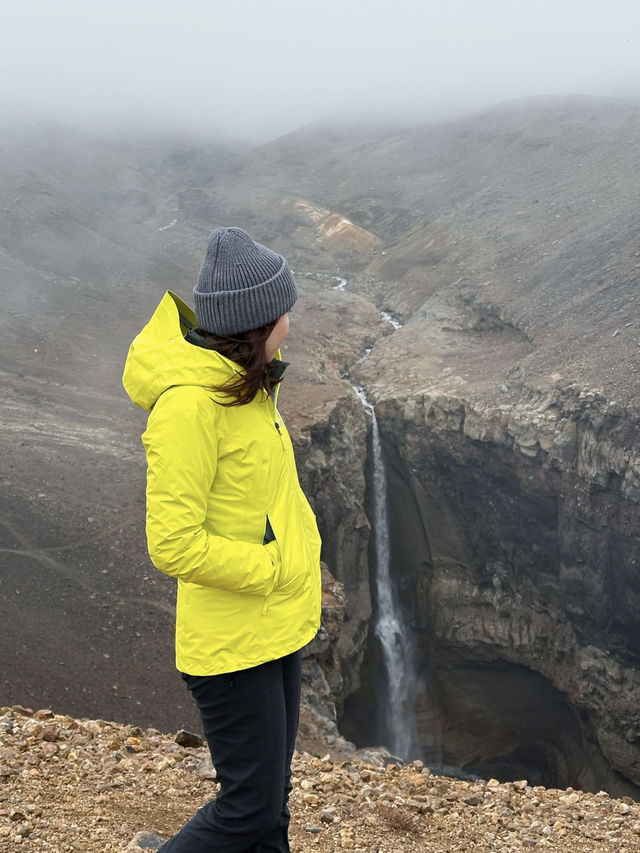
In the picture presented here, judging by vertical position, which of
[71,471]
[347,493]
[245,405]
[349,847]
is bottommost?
[347,493]

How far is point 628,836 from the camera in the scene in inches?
238

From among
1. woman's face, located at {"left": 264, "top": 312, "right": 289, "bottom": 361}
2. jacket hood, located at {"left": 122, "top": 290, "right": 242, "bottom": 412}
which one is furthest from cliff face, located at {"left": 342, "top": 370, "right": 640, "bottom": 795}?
jacket hood, located at {"left": 122, "top": 290, "right": 242, "bottom": 412}

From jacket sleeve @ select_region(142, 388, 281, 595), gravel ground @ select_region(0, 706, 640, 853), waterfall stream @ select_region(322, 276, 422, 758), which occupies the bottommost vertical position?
waterfall stream @ select_region(322, 276, 422, 758)

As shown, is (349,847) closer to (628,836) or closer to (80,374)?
(628,836)

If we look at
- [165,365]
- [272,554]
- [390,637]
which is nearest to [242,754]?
[272,554]

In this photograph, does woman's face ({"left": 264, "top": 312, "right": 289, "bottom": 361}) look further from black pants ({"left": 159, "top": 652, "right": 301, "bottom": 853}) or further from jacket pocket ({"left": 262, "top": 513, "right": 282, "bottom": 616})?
black pants ({"left": 159, "top": 652, "right": 301, "bottom": 853})

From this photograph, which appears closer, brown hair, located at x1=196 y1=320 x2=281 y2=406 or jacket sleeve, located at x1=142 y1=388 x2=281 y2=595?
jacket sleeve, located at x1=142 y1=388 x2=281 y2=595

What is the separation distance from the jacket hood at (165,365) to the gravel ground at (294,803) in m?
2.90

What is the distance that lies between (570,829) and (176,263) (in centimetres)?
3622

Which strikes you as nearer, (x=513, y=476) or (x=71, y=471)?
(x=71, y=471)

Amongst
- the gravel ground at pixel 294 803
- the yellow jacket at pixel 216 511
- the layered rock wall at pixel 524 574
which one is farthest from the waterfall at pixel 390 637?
the yellow jacket at pixel 216 511

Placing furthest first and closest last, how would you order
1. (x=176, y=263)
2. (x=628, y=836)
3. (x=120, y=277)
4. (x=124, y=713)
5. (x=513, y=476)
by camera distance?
1. (x=176, y=263)
2. (x=120, y=277)
3. (x=513, y=476)
4. (x=124, y=713)
5. (x=628, y=836)

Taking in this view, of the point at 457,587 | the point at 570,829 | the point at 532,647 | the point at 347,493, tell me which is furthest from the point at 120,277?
the point at 570,829

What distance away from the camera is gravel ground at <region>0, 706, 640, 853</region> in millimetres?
4828
